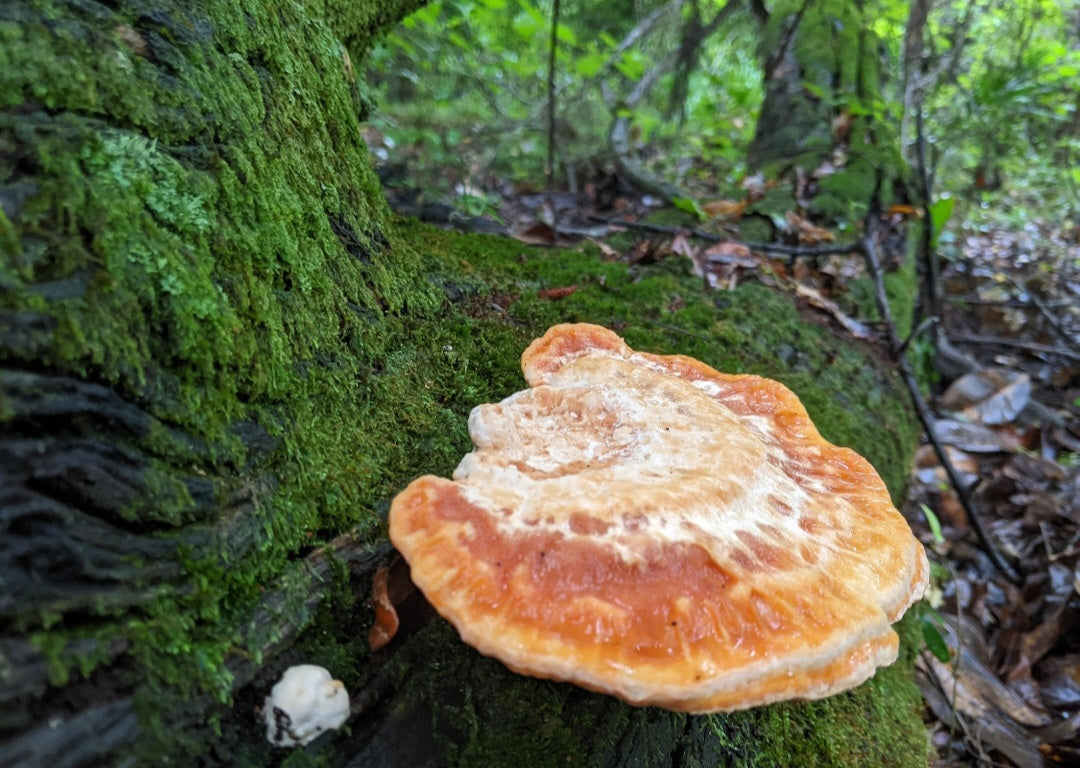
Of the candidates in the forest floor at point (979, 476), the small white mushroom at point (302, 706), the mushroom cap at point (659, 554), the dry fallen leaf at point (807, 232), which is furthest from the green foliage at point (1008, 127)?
the small white mushroom at point (302, 706)

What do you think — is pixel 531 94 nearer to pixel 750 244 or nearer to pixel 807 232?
pixel 807 232

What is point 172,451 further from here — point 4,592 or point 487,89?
point 487,89

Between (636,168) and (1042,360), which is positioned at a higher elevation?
(636,168)

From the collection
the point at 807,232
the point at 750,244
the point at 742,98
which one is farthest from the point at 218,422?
the point at 742,98

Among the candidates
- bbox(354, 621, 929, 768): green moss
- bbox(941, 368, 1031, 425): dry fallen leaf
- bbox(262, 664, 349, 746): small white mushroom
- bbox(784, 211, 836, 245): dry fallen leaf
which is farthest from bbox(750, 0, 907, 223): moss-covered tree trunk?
bbox(262, 664, 349, 746): small white mushroom

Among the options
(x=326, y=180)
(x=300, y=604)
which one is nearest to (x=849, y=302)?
(x=326, y=180)

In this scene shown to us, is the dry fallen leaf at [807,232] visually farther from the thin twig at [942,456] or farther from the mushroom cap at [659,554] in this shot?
the mushroom cap at [659,554]

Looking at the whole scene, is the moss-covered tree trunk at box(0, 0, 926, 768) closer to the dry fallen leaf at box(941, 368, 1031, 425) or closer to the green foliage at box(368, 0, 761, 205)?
the dry fallen leaf at box(941, 368, 1031, 425)
